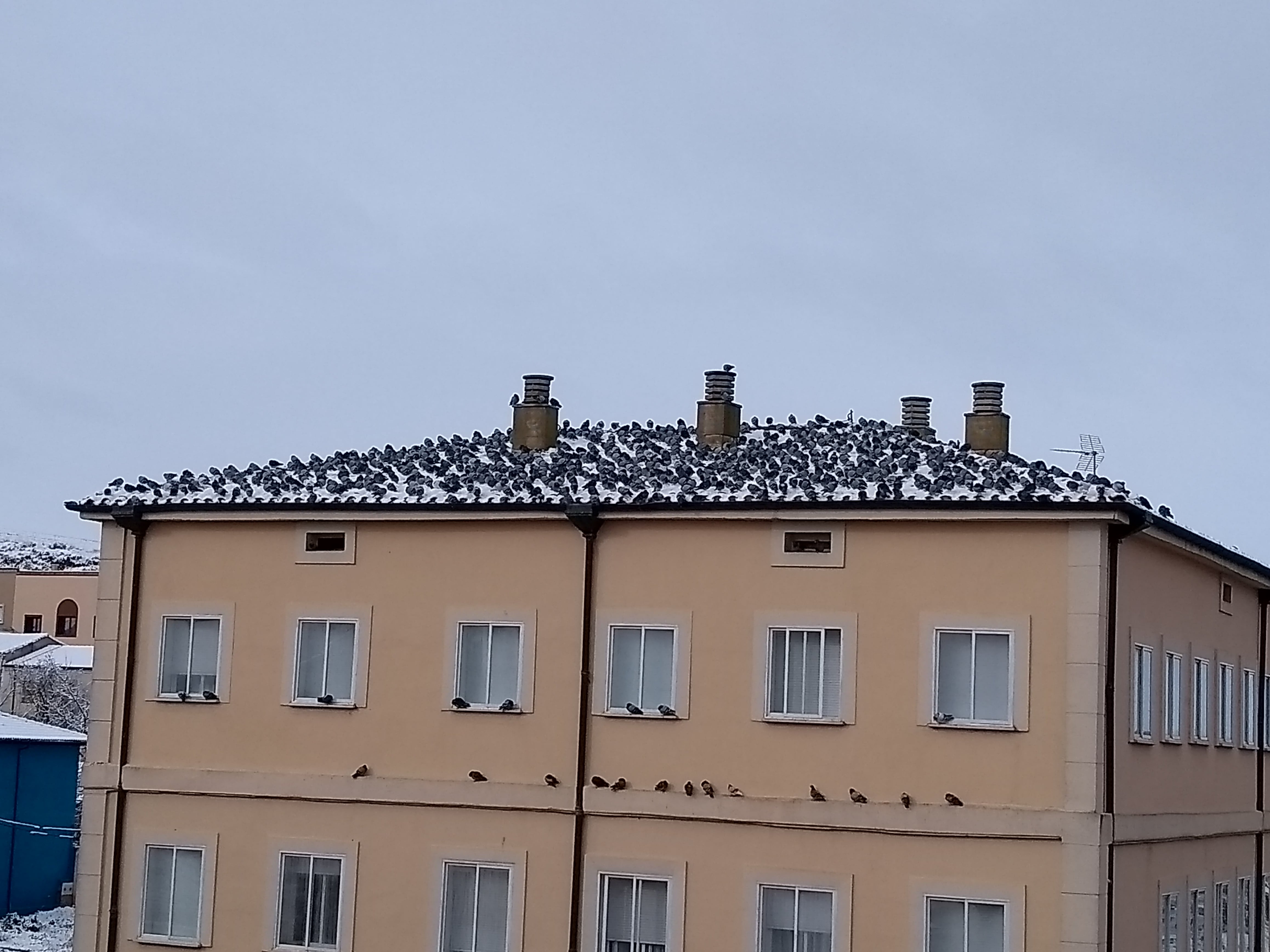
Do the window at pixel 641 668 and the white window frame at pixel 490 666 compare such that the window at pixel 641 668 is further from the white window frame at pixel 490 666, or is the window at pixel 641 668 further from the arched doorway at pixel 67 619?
the arched doorway at pixel 67 619

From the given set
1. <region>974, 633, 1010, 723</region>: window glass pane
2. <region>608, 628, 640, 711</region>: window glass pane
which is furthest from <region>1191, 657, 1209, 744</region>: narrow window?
<region>608, 628, 640, 711</region>: window glass pane

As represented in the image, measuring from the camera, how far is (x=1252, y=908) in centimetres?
2884

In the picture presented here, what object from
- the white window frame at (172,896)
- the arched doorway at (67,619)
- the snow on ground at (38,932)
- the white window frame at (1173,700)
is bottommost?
the snow on ground at (38,932)

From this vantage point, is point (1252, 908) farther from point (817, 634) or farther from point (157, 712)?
point (157, 712)

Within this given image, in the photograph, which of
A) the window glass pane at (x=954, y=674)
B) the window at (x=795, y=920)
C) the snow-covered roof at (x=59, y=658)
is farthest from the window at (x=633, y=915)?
the snow-covered roof at (x=59, y=658)

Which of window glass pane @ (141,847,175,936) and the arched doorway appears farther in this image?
the arched doorway

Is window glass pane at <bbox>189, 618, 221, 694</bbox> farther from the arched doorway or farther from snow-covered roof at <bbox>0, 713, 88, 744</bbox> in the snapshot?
the arched doorway

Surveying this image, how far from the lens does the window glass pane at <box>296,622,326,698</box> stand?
84.5 ft

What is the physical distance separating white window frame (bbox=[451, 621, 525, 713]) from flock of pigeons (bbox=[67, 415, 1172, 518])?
1.58m

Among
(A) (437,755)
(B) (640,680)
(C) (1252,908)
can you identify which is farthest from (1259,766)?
(A) (437,755)

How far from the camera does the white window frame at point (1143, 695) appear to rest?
2347cm

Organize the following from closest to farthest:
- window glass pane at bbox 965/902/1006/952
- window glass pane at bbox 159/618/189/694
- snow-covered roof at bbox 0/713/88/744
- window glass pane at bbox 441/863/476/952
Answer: window glass pane at bbox 965/902/1006/952
window glass pane at bbox 441/863/476/952
window glass pane at bbox 159/618/189/694
snow-covered roof at bbox 0/713/88/744

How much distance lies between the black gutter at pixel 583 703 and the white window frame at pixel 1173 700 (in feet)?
24.1

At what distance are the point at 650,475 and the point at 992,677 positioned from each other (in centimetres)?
513
